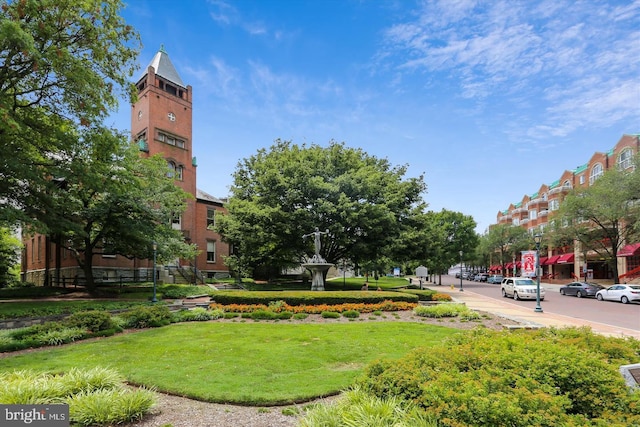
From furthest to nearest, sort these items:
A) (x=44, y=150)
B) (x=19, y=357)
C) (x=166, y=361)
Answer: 1. (x=44, y=150)
2. (x=19, y=357)
3. (x=166, y=361)

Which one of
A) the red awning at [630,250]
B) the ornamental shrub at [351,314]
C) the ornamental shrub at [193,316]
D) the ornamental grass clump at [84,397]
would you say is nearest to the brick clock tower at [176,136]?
the ornamental shrub at [193,316]

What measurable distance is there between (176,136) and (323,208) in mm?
20581

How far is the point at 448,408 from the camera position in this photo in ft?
12.4

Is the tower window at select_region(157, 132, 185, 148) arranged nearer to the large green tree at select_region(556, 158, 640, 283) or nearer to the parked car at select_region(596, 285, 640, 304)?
the parked car at select_region(596, 285, 640, 304)

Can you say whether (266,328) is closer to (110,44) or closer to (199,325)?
(199,325)

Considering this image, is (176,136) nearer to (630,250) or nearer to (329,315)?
(329,315)

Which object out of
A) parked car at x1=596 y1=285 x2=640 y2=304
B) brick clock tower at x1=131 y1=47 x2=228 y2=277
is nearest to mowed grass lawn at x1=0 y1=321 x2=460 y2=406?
parked car at x1=596 y1=285 x2=640 y2=304

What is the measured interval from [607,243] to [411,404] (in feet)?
161

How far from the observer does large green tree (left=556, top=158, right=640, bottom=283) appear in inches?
1265

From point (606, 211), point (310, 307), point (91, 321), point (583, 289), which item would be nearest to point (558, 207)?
point (606, 211)

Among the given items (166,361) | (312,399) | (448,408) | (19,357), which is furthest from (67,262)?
(448,408)

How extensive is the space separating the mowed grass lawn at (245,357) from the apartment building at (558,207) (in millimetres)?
38582

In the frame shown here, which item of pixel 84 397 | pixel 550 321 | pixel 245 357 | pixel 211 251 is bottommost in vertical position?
pixel 550 321

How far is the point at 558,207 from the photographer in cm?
5212
